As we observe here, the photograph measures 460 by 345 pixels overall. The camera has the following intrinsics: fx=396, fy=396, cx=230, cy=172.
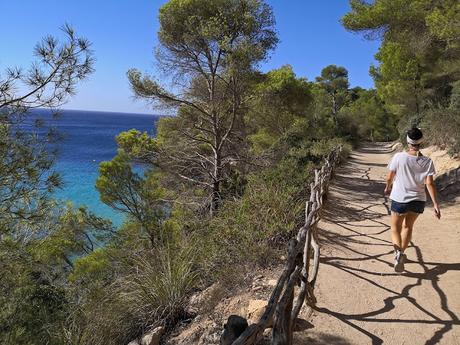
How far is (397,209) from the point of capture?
4793 mm

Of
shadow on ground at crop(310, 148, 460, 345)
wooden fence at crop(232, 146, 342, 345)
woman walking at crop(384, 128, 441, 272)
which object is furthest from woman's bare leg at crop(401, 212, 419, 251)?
wooden fence at crop(232, 146, 342, 345)

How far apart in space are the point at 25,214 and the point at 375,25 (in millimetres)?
9616

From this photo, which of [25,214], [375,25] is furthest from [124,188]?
[375,25]

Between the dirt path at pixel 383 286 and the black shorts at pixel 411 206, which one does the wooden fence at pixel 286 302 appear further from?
the black shorts at pixel 411 206

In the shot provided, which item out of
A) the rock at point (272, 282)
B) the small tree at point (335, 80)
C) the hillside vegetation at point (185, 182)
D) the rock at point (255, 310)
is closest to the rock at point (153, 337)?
the hillside vegetation at point (185, 182)

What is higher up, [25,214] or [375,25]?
[375,25]

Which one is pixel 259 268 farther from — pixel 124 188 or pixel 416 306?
pixel 124 188

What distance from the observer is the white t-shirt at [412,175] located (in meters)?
4.63

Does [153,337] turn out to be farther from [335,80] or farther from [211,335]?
[335,80]

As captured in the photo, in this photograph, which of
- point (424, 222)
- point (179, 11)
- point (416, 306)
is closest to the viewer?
point (416, 306)

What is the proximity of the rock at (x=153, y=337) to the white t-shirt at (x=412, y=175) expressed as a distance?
10.5ft

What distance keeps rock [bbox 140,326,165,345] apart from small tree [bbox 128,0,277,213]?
607 cm

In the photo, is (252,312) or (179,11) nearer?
(252,312)

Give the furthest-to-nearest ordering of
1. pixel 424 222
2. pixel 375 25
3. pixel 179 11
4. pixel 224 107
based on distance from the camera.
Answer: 1. pixel 224 107
2. pixel 179 11
3. pixel 375 25
4. pixel 424 222
